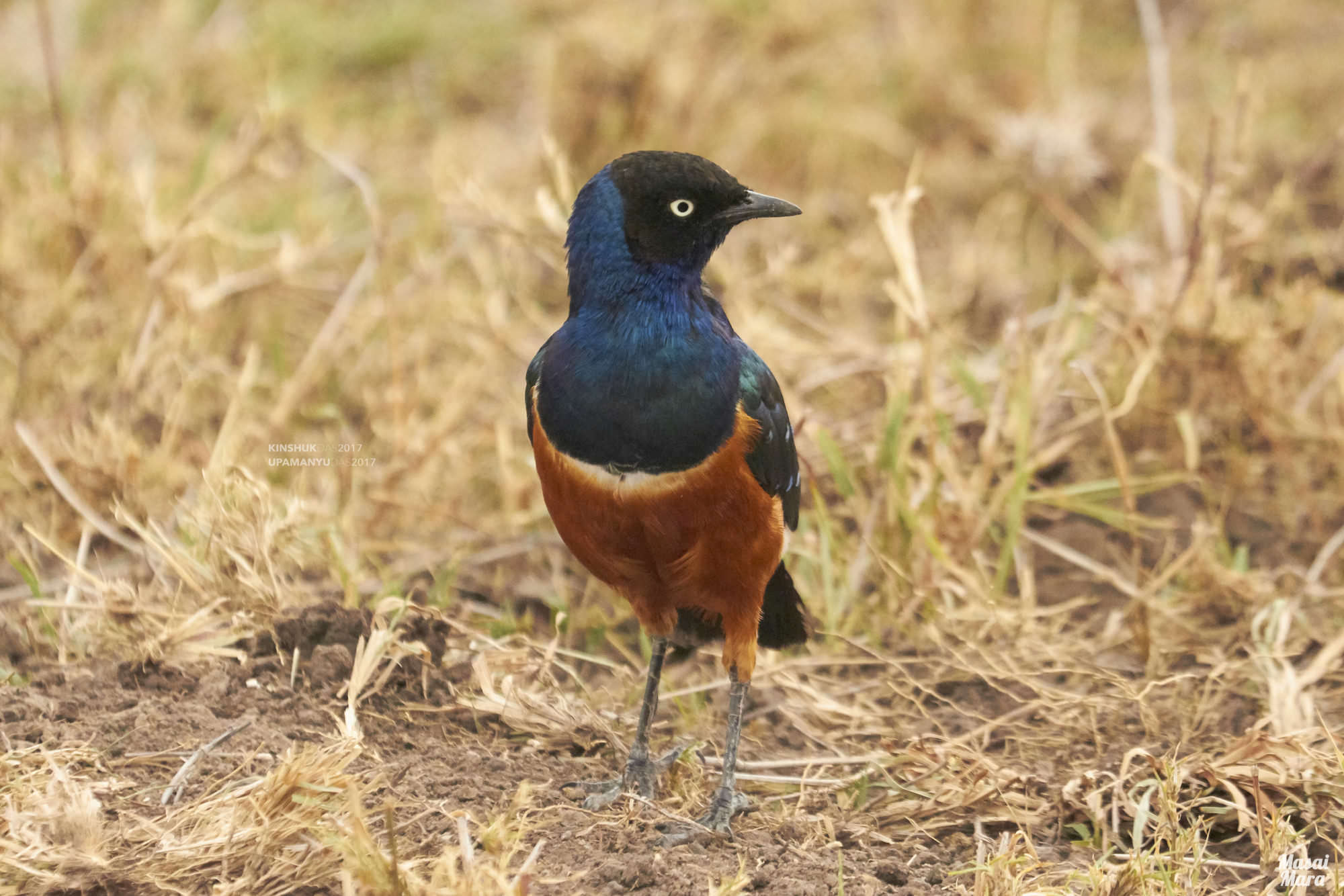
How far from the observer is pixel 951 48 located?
24.7ft

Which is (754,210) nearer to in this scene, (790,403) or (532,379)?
(532,379)

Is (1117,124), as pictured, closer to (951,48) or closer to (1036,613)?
(951,48)

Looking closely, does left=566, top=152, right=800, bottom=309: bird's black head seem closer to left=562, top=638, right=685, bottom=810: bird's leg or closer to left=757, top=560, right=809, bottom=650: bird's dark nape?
left=757, top=560, right=809, bottom=650: bird's dark nape

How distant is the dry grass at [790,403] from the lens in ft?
10.0

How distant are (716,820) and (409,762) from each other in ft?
2.19

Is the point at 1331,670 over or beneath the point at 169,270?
beneath

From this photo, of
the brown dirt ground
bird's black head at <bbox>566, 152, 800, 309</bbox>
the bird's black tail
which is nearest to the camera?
the brown dirt ground

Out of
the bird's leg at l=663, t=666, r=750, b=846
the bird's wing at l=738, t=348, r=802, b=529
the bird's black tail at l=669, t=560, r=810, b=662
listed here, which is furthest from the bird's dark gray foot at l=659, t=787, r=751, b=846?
the bird's wing at l=738, t=348, r=802, b=529

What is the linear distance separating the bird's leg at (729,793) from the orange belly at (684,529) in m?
0.05

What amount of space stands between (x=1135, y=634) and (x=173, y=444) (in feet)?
9.79

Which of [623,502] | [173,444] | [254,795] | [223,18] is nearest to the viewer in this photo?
[254,795]

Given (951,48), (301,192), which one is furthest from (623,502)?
(951,48)

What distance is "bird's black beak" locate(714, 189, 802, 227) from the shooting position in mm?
3209

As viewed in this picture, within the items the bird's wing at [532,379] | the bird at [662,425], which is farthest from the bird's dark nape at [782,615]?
the bird's wing at [532,379]
